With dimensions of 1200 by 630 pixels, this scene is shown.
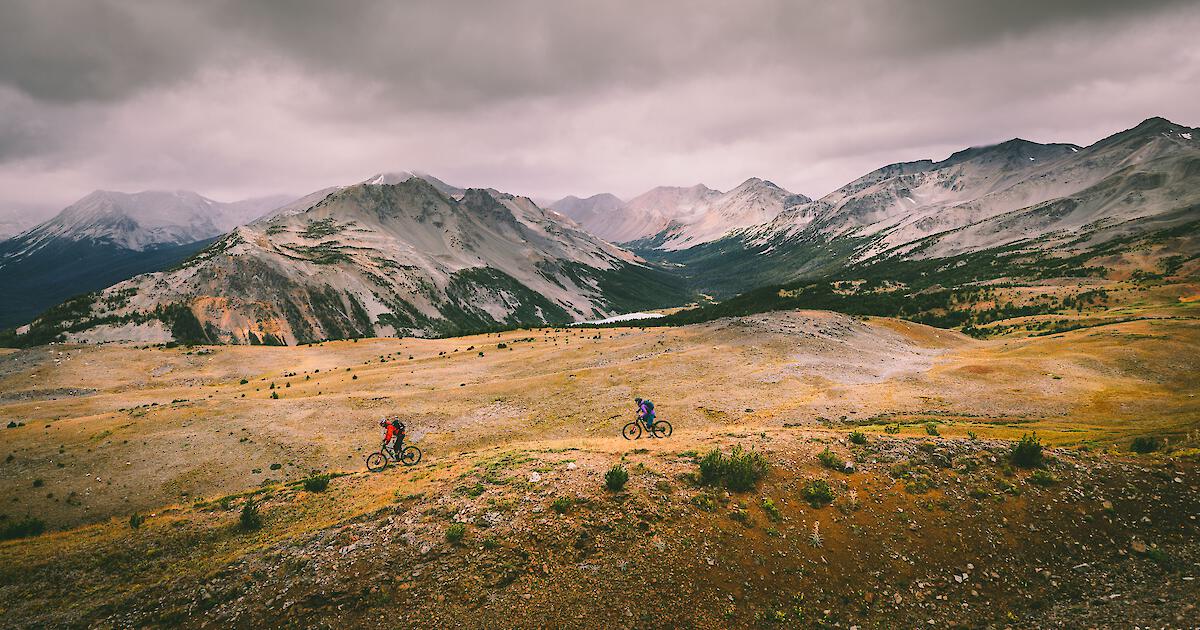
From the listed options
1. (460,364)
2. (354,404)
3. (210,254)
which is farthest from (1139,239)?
(210,254)

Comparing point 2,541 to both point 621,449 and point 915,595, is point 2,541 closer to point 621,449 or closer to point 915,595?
point 621,449

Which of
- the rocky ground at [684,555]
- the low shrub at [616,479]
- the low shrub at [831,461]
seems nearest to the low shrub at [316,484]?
the rocky ground at [684,555]

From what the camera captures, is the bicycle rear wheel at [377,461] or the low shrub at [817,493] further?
the bicycle rear wheel at [377,461]

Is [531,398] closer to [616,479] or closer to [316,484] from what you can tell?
[316,484]

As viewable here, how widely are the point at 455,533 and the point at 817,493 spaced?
510 inches

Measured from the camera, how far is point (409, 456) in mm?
29734

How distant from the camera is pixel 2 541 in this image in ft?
61.9

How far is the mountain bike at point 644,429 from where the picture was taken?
29938 millimetres

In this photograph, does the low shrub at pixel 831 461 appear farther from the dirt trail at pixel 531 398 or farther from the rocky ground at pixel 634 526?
the dirt trail at pixel 531 398

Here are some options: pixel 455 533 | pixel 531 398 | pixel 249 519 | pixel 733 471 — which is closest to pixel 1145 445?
pixel 733 471

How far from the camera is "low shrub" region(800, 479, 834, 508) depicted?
17.2 metres

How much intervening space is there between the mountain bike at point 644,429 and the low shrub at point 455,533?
14.9 m

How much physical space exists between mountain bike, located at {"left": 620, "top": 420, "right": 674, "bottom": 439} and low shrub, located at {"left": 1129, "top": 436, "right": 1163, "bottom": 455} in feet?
66.4

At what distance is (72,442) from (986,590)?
161 feet
